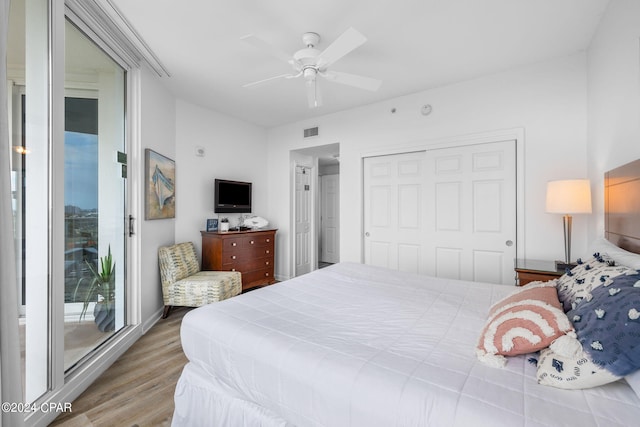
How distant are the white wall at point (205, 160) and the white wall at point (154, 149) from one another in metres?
0.22

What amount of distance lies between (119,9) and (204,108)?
1998 mm

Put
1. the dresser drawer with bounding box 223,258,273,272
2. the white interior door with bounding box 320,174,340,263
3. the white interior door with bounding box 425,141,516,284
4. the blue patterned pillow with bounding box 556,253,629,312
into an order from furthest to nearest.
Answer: the white interior door with bounding box 320,174,340,263, the dresser drawer with bounding box 223,258,273,272, the white interior door with bounding box 425,141,516,284, the blue patterned pillow with bounding box 556,253,629,312

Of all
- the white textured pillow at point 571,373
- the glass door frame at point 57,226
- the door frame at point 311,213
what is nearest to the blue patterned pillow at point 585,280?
the white textured pillow at point 571,373

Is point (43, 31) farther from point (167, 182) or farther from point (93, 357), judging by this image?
point (93, 357)

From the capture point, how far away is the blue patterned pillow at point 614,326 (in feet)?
2.52

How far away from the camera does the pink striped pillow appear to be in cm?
96

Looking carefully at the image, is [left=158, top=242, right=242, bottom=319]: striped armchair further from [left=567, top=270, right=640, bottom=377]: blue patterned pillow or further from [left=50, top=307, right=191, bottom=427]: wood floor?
[left=567, top=270, right=640, bottom=377]: blue patterned pillow

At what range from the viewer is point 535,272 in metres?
2.29

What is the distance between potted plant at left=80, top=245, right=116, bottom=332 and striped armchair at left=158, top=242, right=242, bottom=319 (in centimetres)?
64

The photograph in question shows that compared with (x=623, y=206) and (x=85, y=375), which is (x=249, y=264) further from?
(x=623, y=206)

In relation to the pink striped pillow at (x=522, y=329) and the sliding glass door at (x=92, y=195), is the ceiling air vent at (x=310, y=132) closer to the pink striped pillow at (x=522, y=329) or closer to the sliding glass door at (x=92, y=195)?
the sliding glass door at (x=92, y=195)

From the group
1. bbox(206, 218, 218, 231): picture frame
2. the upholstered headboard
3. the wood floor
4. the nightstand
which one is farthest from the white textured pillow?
bbox(206, 218, 218, 231): picture frame

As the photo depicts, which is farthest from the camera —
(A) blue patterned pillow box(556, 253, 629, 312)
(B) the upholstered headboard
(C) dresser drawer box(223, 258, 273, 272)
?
(C) dresser drawer box(223, 258, 273, 272)

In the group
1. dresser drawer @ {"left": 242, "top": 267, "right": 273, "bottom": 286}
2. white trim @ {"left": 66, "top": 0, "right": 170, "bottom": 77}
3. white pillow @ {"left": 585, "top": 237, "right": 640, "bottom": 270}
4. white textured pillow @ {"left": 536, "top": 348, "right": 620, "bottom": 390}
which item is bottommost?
dresser drawer @ {"left": 242, "top": 267, "right": 273, "bottom": 286}
